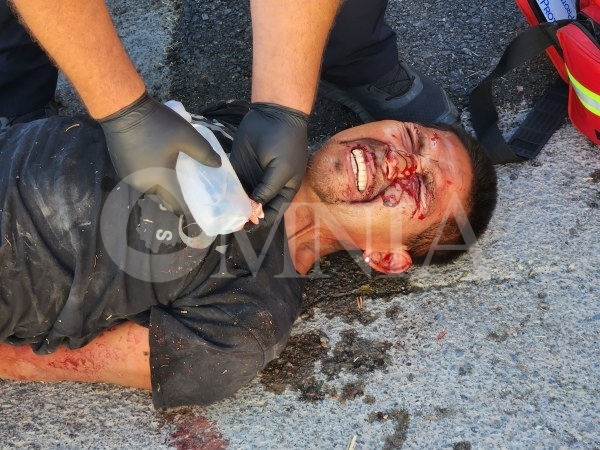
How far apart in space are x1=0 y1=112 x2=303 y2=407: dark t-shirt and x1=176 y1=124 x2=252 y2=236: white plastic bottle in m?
0.17

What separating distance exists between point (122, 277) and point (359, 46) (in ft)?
4.76

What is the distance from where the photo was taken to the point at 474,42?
3566 millimetres

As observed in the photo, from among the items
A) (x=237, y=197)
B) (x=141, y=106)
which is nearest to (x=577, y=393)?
(x=237, y=197)

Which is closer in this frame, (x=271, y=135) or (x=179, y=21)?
(x=271, y=135)

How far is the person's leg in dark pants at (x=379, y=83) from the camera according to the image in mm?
3143

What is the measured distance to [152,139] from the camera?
7.61 feet

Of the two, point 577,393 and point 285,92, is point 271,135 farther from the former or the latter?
point 577,393

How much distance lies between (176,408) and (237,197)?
825 millimetres

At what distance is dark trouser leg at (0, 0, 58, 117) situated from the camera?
309 cm

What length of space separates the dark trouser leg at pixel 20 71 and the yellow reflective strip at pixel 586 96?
7.54ft

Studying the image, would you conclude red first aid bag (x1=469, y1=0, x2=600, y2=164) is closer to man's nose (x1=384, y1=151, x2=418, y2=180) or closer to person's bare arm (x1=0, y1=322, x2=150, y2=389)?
man's nose (x1=384, y1=151, x2=418, y2=180)

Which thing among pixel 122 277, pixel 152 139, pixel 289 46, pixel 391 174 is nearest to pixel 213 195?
pixel 152 139

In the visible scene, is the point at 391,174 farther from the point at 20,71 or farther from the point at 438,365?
the point at 20,71

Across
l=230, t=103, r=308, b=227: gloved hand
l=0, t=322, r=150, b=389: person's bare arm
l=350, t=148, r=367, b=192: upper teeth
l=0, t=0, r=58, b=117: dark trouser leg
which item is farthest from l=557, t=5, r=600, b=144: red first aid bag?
l=0, t=0, r=58, b=117: dark trouser leg
